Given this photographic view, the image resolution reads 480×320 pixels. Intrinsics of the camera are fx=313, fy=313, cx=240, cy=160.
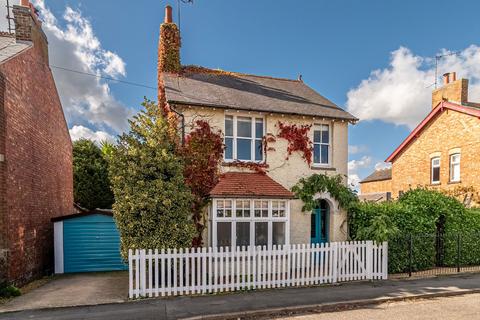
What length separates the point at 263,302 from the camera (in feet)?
27.1

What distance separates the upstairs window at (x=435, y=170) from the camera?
63.9 feet

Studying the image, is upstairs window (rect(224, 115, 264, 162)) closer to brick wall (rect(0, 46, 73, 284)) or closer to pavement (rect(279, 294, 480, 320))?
pavement (rect(279, 294, 480, 320))

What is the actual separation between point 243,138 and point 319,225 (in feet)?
16.3

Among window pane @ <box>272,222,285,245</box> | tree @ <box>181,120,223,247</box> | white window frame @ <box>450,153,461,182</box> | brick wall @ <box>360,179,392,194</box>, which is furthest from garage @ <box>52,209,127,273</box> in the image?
brick wall @ <box>360,179,392,194</box>

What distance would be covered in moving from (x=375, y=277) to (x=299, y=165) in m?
4.90

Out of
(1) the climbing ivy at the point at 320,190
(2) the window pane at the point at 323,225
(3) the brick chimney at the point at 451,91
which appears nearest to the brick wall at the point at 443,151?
(3) the brick chimney at the point at 451,91

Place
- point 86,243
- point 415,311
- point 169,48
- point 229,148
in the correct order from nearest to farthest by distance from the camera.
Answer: point 415,311 < point 229,148 < point 86,243 < point 169,48

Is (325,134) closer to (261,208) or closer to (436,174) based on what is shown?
(261,208)

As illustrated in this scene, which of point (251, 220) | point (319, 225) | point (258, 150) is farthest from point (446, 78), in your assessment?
point (251, 220)

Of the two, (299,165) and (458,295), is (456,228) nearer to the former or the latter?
(458,295)

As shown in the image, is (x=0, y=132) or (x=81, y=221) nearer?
(x=0, y=132)

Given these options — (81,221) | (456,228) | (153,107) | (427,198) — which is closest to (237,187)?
(153,107)

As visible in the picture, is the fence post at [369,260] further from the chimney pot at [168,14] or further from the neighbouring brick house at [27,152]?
the chimney pot at [168,14]

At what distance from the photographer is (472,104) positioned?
19.3 metres
